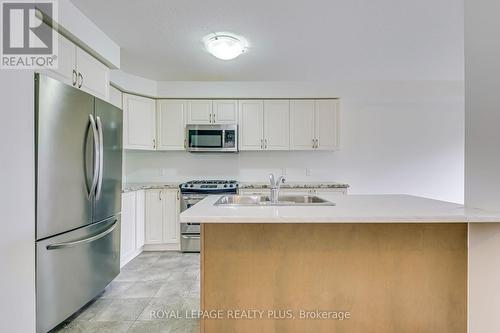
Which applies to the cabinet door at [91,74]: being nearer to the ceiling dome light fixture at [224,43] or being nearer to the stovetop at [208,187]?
the ceiling dome light fixture at [224,43]

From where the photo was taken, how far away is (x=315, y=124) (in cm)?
373

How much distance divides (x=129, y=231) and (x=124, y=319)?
52.2 inches

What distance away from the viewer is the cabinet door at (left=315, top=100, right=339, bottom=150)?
12.2ft

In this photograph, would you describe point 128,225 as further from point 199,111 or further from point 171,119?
point 199,111

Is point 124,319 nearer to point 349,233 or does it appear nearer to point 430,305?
point 349,233

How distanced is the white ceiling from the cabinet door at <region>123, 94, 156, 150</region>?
15.7 inches

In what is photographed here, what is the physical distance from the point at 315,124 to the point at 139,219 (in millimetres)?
2841

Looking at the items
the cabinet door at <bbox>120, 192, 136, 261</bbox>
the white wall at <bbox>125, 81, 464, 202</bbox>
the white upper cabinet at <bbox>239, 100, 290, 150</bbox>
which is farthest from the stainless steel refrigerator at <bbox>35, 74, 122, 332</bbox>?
the white upper cabinet at <bbox>239, 100, 290, 150</bbox>

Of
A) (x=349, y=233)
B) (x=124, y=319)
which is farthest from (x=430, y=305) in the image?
(x=124, y=319)

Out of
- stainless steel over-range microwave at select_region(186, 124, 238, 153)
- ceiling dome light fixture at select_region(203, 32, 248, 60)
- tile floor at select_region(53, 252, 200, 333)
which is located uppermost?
ceiling dome light fixture at select_region(203, 32, 248, 60)

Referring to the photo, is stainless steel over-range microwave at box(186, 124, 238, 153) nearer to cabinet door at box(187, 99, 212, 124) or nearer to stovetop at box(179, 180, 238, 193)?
cabinet door at box(187, 99, 212, 124)

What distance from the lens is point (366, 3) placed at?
1936 millimetres

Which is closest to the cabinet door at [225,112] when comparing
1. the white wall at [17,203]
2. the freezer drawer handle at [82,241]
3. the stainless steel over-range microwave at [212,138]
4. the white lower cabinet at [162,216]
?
the stainless steel over-range microwave at [212,138]

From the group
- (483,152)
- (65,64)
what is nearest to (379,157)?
(483,152)
